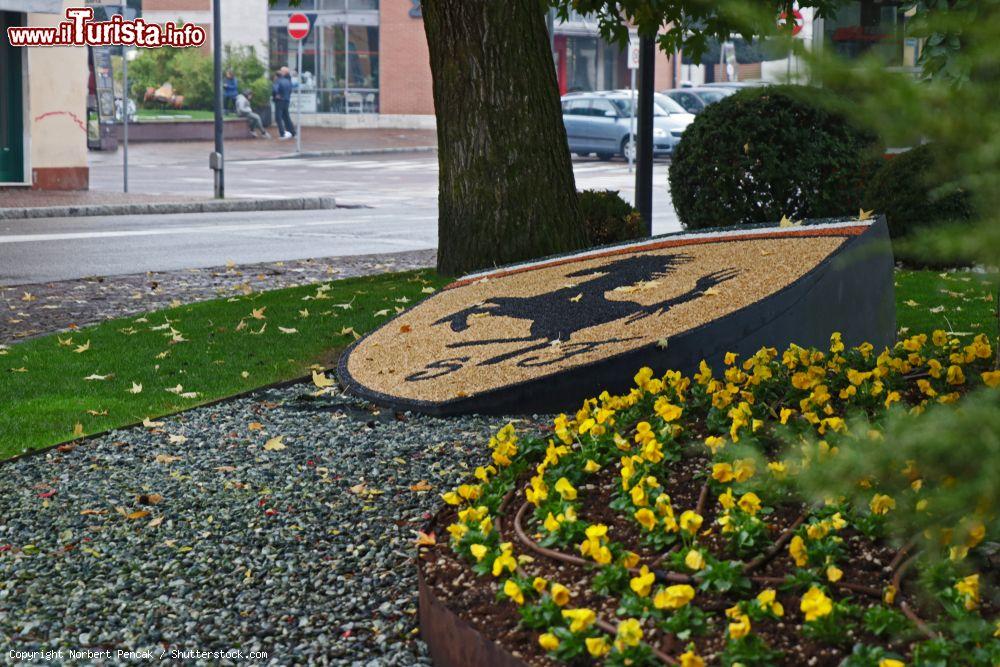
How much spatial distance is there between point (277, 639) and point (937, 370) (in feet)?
7.81

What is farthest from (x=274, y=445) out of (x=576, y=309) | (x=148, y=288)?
(x=148, y=288)

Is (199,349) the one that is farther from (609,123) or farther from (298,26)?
(298,26)

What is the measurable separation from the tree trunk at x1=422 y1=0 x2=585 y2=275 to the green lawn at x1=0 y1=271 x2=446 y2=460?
0.64 meters

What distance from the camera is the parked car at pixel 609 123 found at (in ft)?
103

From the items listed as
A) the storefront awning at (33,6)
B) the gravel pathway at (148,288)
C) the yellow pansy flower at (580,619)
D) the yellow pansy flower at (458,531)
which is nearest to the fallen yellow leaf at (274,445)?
the yellow pansy flower at (458,531)

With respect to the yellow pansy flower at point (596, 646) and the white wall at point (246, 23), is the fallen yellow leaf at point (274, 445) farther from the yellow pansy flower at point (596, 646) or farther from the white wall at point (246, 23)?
the white wall at point (246, 23)

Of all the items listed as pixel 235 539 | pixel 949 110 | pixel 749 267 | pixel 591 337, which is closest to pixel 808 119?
pixel 749 267

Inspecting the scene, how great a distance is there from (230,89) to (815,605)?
39.9 metres

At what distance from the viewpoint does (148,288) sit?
35.9 feet

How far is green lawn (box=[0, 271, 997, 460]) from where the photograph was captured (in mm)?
5953

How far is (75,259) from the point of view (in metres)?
13.3

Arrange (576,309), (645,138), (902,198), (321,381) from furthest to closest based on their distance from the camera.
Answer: (645,138) < (902,198) < (576,309) < (321,381)

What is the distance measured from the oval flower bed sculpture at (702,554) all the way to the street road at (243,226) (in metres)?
8.62

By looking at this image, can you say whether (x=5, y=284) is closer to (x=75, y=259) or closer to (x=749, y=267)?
(x=75, y=259)
